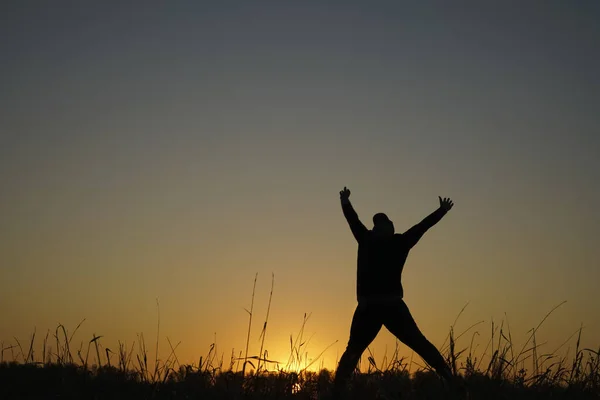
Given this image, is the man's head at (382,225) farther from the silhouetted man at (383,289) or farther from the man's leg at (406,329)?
the man's leg at (406,329)

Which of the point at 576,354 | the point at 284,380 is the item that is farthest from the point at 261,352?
the point at 576,354

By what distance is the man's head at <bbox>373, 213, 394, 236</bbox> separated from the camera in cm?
758

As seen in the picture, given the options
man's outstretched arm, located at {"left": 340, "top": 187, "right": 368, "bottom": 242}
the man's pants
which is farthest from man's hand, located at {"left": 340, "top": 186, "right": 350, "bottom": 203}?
the man's pants

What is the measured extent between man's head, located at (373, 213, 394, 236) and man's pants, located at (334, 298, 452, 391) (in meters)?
0.78

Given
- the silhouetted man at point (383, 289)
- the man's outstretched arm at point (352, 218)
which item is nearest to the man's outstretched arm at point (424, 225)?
the silhouetted man at point (383, 289)

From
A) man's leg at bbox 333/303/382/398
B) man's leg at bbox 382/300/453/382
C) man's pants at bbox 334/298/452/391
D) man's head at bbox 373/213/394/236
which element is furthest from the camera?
man's head at bbox 373/213/394/236

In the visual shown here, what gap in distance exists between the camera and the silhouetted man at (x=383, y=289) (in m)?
7.16

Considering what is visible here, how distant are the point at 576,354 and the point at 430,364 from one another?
139cm

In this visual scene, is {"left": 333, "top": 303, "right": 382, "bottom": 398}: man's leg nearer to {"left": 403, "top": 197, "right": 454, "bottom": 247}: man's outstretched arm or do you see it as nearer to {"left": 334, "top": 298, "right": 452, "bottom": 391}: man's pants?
{"left": 334, "top": 298, "right": 452, "bottom": 391}: man's pants

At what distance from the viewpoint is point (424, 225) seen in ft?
25.1

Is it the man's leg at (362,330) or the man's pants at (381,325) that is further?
the man's leg at (362,330)

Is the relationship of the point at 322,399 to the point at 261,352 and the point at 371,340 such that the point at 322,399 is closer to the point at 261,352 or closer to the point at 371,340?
the point at 261,352

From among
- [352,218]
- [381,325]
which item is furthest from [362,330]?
[352,218]

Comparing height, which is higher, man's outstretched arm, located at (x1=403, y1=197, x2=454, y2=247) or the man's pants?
man's outstretched arm, located at (x1=403, y1=197, x2=454, y2=247)
